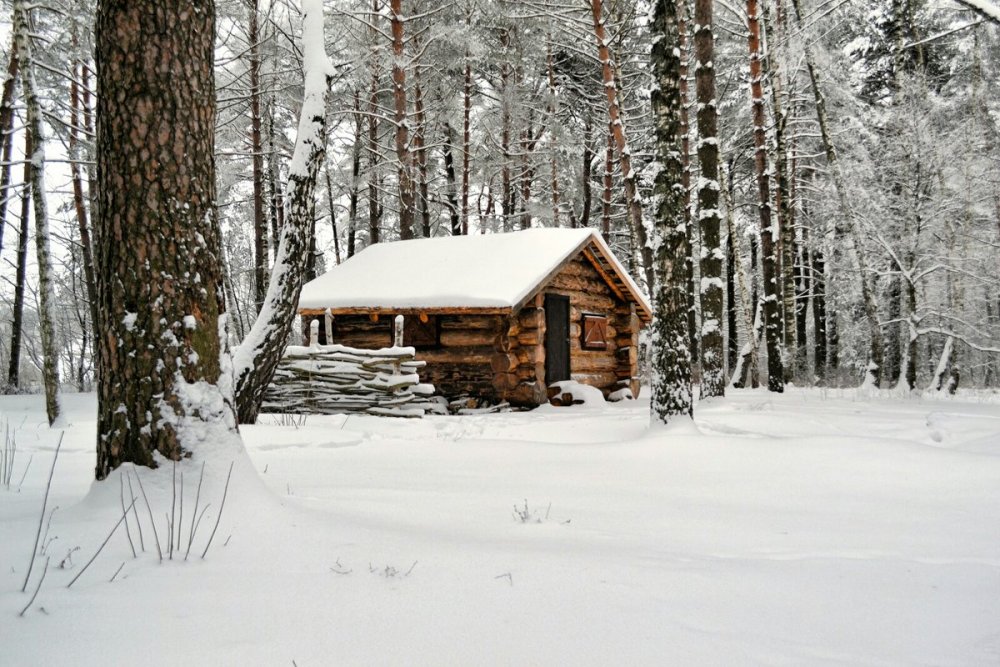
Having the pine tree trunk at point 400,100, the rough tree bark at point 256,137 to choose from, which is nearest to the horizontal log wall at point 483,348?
the rough tree bark at point 256,137

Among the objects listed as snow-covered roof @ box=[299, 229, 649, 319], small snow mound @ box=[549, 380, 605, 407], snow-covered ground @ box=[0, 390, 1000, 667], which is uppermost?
snow-covered roof @ box=[299, 229, 649, 319]

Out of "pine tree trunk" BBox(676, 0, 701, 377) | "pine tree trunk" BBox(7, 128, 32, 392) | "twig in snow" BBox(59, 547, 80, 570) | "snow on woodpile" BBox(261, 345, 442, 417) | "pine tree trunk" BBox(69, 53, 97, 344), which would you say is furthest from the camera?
"pine tree trunk" BBox(7, 128, 32, 392)

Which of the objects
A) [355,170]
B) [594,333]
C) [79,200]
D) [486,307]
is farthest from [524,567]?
[355,170]

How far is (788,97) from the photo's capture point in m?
16.0

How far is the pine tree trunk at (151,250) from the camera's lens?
10.2 ft

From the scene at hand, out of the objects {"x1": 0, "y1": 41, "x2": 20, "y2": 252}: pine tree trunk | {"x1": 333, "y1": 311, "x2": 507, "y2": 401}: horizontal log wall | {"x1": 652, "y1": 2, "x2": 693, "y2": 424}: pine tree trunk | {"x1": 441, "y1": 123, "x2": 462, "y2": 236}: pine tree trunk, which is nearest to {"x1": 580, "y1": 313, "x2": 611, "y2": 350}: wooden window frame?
{"x1": 333, "y1": 311, "x2": 507, "y2": 401}: horizontal log wall

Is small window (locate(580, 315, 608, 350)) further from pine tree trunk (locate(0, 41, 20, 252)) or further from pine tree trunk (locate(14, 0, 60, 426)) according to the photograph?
pine tree trunk (locate(0, 41, 20, 252))

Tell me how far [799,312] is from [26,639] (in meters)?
29.6

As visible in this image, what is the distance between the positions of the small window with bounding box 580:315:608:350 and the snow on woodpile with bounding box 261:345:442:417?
16.2 feet

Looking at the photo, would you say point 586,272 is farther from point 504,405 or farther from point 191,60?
point 191,60

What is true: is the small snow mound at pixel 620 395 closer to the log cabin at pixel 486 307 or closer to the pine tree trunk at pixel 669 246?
the log cabin at pixel 486 307

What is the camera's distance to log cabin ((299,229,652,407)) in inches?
467

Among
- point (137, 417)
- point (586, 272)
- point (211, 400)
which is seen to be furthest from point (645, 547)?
point (586, 272)

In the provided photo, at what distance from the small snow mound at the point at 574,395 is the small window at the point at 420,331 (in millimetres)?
2604
